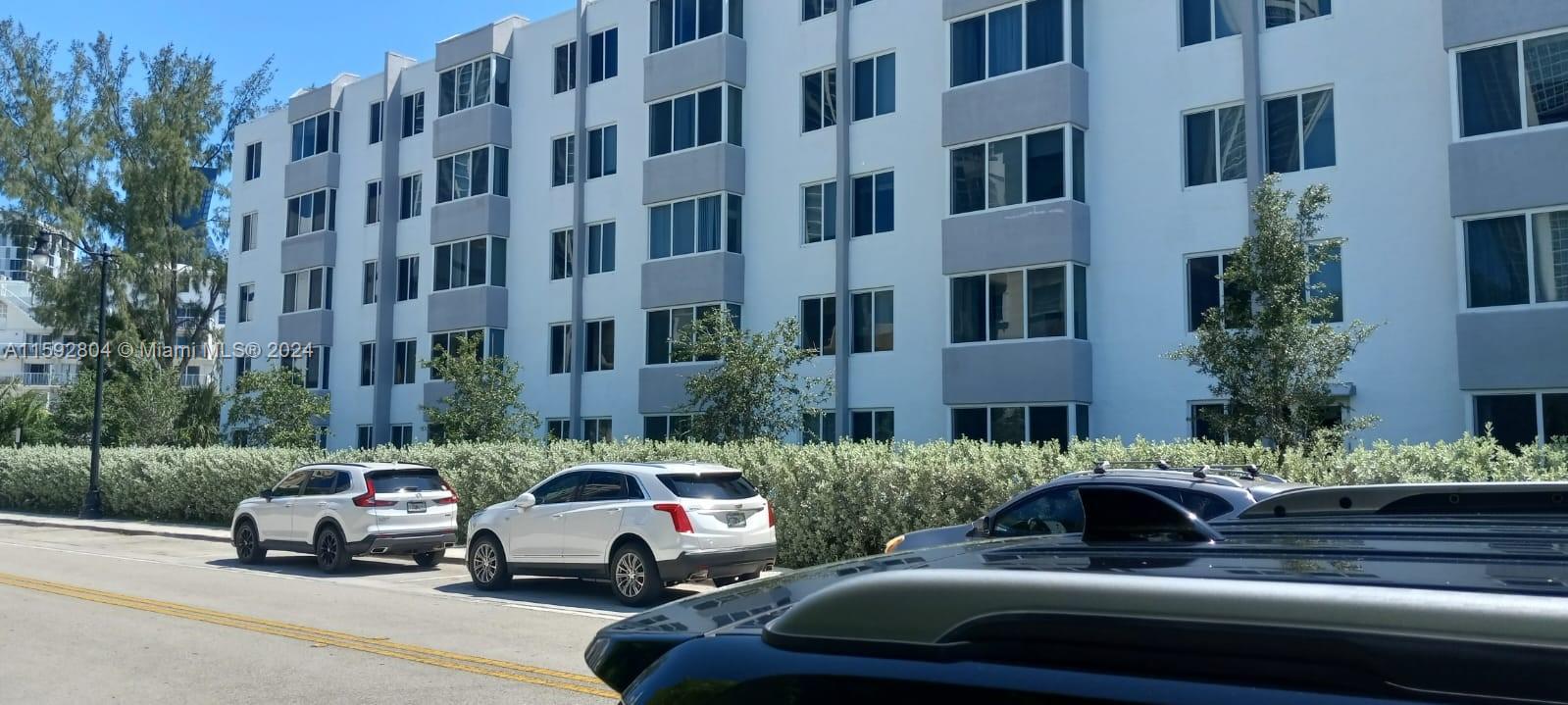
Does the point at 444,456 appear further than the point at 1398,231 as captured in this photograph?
Yes

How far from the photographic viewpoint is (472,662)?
1012 centimetres

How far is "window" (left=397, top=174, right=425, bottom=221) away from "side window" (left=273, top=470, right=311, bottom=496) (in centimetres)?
1970

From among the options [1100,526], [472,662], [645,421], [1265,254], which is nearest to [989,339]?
[1265,254]

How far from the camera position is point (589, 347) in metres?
32.9

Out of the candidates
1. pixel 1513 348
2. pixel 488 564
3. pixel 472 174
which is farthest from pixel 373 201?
pixel 1513 348

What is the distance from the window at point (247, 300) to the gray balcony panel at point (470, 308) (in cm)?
1307

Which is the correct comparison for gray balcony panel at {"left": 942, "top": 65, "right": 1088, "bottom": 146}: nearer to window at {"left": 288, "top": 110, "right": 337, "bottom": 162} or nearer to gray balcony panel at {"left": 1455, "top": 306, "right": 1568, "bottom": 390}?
gray balcony panel at {"left": 1455, "top": 306, "right": 1568, "bottom": 390}

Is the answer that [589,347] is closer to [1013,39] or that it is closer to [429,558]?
[429,558]

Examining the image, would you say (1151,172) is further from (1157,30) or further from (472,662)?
(472,662)

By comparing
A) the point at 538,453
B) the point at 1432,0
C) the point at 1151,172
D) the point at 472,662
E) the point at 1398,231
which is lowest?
the point at 472,662

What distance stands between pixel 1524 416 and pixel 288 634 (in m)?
18.0

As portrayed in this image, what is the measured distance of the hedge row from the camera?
13.0m

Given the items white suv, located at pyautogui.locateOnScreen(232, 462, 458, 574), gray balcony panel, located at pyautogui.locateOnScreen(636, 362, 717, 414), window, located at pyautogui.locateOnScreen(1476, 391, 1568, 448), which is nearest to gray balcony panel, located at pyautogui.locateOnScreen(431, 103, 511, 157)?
gray balcony panel, located at pyautogui.locateOnScreen(636, 362, 717, 414)

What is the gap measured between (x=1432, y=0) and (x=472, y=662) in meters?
19.0
